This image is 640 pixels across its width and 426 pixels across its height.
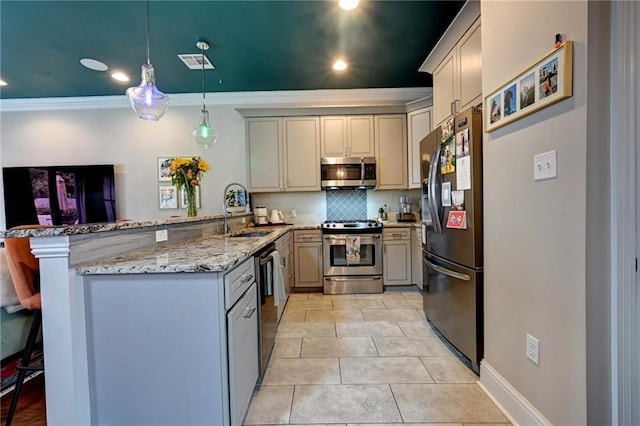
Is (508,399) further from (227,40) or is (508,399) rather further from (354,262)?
(227,40)

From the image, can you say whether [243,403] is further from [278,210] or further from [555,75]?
[278,210]

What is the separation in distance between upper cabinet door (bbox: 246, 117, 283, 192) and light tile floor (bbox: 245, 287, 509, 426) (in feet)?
6.45

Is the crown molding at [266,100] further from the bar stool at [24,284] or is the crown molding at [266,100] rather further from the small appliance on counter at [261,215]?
the bar stool at [24,284]

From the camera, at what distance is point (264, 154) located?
398 cm

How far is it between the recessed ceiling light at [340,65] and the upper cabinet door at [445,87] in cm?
99

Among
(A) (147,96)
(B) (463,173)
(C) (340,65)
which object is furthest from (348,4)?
(A) (147,96)

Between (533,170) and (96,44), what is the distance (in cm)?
379

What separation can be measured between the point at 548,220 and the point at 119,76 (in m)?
4.43

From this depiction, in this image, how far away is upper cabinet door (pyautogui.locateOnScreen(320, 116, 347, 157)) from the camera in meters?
3.96

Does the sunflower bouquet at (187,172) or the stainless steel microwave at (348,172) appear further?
the stainless steel microwave at (348,172)

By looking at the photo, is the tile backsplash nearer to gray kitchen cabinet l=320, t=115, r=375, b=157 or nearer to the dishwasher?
gray kitchen cabinet l=320, t=115, r=375, b=157

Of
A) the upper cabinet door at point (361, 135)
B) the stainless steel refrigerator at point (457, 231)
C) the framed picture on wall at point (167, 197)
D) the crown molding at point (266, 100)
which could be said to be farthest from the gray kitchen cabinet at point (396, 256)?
the framed picture on wall at point (167, 197)

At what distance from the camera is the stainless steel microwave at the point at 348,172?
391cm

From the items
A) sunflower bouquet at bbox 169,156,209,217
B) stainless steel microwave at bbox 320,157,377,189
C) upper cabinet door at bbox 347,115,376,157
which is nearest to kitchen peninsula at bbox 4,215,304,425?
sunflower bouquet at bbox 169,156,209,217
